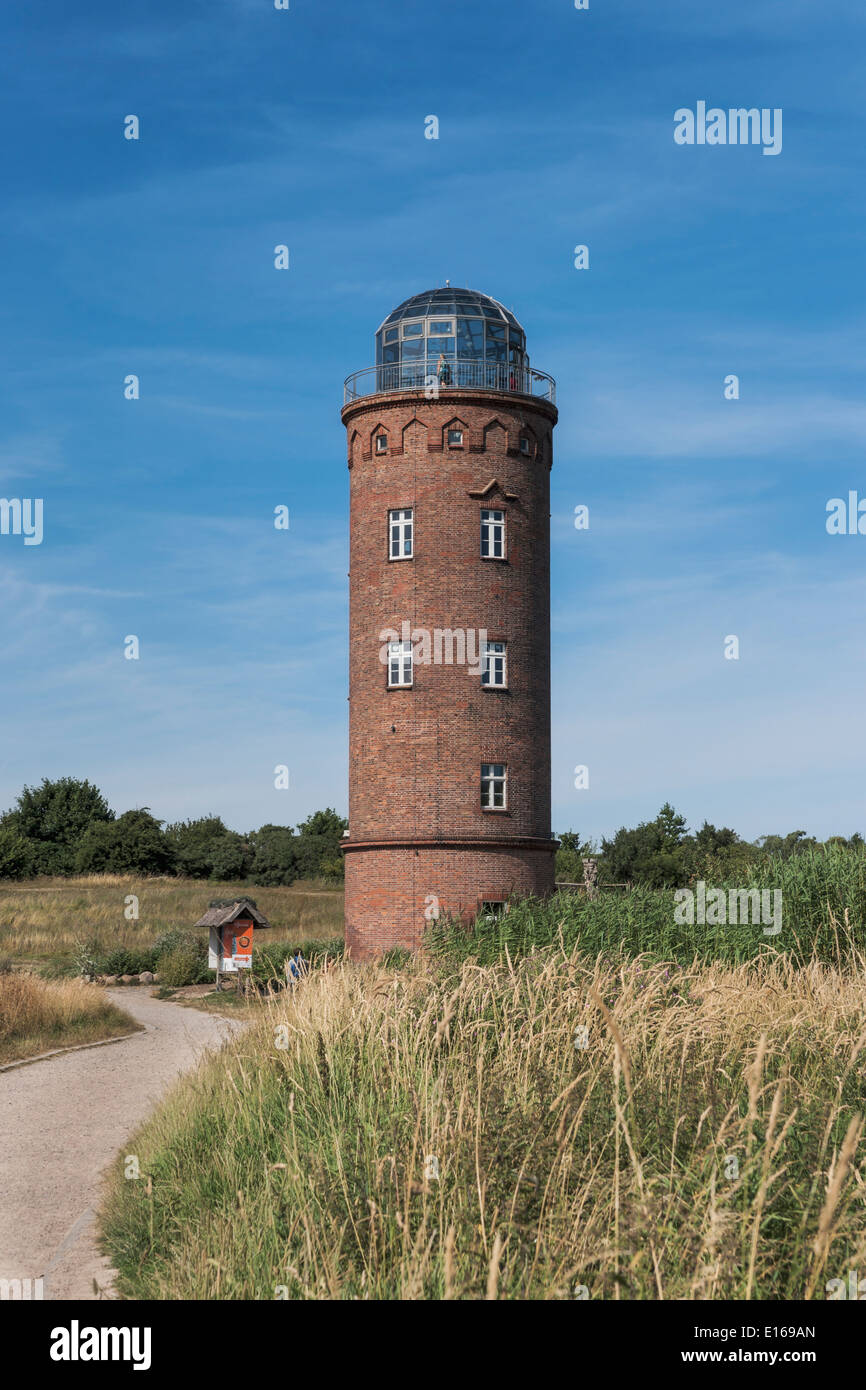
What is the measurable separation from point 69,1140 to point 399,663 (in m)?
20.4

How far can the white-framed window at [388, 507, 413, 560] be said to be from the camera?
33875 millimetres

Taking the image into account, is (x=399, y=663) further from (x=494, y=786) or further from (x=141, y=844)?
(x=141, y=844)

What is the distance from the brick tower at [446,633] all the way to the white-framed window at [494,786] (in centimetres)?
4

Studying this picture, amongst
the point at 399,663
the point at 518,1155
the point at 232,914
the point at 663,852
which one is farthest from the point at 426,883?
the point at 663,852

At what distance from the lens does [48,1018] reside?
76.8 ft

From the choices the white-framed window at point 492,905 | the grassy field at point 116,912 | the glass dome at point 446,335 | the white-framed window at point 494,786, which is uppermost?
the glass dome at point 446,335

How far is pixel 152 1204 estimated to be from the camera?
9570 mm

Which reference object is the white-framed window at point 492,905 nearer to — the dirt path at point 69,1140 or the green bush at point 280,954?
the green bush at point 280,954

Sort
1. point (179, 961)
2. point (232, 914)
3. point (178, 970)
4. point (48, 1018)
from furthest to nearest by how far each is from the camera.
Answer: point (179, 961)
point (178, 970)
point (232, 914)
point (48, 1018)

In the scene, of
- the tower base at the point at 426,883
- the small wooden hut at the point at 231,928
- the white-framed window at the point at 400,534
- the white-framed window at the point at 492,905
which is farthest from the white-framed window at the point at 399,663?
the small wooden hut at the point at 231,928

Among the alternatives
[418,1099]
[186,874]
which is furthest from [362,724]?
[186,874]

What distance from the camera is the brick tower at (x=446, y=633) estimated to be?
32.9m

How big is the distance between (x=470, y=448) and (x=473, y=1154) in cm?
2860

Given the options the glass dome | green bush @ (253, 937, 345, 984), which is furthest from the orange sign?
the glass dome
